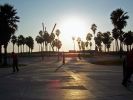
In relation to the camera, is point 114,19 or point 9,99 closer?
point 9,99

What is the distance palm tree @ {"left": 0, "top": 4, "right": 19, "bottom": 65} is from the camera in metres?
60.8

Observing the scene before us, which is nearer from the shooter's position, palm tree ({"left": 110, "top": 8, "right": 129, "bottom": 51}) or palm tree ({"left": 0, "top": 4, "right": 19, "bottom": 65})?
palm tree ({"left": 0, "top": 4, "right": 19, "bottom": 65})

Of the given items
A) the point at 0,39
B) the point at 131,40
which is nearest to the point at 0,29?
the point at 0,39

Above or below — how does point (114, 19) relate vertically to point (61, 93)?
above

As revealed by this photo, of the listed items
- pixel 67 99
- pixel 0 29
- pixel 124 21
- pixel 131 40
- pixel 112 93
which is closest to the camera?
pixel 67 99

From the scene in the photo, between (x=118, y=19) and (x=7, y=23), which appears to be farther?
(x=118, y=19)

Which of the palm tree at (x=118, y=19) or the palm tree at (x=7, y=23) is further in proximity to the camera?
the palm tree at (x=118, y=19)

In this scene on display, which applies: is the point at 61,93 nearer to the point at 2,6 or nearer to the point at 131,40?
the point at 2,6

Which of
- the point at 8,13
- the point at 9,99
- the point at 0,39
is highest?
the point at 8,13

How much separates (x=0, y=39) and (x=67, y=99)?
48.7 metres

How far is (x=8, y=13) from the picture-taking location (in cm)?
6219

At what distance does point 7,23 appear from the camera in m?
61.9

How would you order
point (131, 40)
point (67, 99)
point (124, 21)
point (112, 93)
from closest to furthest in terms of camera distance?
point (67, 99) < point (112, 93) < point (124, 21) < point (131, 40)

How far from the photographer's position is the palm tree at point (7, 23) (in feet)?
199
